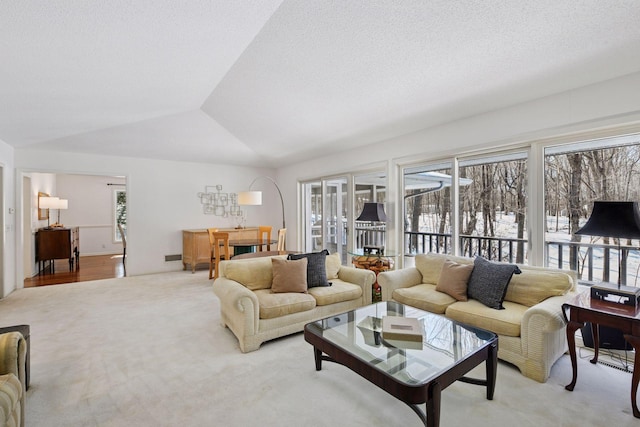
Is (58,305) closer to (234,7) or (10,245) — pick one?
(10,245)

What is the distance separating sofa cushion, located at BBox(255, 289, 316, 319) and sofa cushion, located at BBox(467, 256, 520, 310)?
1.57 m

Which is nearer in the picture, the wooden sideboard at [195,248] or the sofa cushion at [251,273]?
the sofa cushion at [251,273]

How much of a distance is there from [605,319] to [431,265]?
5.35ft

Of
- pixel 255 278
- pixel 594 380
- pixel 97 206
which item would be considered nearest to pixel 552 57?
pixel 594 380

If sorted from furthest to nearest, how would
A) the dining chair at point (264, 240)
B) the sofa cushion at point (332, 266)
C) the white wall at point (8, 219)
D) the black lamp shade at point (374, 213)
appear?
the dining chair at point (264, 240) < the white wall at point (8, 219) < the black lamp shade at point (374, 213) < the sofa cushion at point (332, 266)

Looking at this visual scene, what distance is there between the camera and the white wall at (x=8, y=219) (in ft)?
14.8

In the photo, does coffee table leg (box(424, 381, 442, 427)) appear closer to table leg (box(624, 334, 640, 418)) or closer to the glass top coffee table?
the glass top coffee table

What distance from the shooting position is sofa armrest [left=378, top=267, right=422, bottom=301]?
334 cm

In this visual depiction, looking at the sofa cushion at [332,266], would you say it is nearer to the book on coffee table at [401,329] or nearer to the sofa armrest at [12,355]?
the book on coffee table at [401,329]

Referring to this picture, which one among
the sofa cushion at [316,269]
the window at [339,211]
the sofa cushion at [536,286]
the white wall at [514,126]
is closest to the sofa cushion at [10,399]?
the sofa cushion at [316,269]

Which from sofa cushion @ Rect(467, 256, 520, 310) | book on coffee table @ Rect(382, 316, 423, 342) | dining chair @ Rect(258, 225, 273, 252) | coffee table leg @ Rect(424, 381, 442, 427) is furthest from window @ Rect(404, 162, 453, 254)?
coffee table leg @ Rect(424, 381, 442, 427)

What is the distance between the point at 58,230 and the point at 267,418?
22.4ft

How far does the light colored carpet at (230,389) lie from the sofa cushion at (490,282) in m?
0.54

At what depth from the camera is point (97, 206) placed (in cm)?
864
